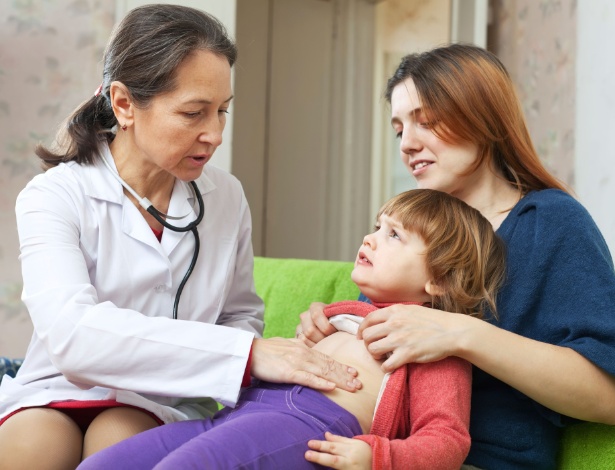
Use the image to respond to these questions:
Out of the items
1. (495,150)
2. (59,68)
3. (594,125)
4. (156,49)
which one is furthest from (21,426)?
(594,125)

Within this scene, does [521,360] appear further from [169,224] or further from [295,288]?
[295,288]

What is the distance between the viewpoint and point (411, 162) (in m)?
1.63

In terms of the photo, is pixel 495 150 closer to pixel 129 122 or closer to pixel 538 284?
pixel 538 284

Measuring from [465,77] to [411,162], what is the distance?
0.20 m

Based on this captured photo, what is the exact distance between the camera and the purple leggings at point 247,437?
113cm

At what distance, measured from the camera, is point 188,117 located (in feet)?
4.93

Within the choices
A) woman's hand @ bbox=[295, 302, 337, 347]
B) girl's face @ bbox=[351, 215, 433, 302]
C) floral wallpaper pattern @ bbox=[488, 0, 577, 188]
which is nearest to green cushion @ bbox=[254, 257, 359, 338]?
woman's hand @ bbox=[295, 302, 337, 347]

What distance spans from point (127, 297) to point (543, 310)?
785 mm

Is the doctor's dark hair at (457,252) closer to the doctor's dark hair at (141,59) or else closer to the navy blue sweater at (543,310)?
the navy blue sweater at (543,310)

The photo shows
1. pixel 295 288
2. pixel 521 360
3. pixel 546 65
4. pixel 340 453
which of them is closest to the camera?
pixel 340 453

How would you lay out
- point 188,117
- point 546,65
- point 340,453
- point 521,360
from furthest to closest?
point 546,65 → point 188,117 → point 521,360 → point 340,453

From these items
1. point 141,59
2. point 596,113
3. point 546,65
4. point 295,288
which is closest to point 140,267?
point 141,59

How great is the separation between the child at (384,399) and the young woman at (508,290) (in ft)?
0.16

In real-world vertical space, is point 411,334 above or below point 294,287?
above
